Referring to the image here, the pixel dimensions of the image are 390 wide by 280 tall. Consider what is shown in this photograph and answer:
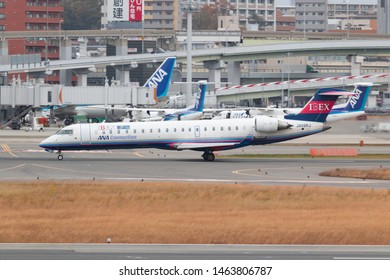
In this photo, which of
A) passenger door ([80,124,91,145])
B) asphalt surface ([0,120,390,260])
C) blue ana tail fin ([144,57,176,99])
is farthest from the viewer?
blue ana tail fin ([144,57,176,99])

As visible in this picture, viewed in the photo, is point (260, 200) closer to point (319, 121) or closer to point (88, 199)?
point (88, 199)

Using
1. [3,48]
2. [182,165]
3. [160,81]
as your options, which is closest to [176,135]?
[182,165]

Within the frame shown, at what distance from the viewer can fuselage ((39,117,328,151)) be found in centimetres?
8138

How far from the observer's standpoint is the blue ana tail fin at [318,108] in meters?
83.8

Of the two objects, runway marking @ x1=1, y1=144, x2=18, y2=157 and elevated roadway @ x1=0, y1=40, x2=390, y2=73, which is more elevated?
elevated roadway @ x1=0, y1=40, x2=390, y2=73

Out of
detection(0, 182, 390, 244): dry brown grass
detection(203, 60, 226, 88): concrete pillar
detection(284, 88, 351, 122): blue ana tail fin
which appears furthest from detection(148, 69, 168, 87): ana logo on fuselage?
detection(0, 182, 390, 244): dry brown grass

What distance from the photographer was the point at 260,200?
57.2 metres

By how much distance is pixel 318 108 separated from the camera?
84.4 m

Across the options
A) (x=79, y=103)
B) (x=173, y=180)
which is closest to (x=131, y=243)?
(x=173, y=180)

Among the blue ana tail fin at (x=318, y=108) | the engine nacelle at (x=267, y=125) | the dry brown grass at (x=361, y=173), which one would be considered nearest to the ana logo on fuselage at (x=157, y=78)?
the blue ana tail fin at (x=318, y=108)

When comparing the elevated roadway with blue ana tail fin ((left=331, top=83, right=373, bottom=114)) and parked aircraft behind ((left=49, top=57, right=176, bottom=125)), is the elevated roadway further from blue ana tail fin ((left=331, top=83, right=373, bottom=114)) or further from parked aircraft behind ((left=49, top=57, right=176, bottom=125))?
blue ana tail fin ((left=331, top=83, right=373, bottom=114))

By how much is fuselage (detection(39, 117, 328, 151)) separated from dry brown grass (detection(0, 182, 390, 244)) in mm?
17468

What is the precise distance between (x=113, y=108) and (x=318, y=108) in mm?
51435

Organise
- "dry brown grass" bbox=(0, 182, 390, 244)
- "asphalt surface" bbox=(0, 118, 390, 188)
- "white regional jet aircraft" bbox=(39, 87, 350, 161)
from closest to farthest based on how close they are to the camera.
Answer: "dry brown grass" bbox=(0, 182, 390, 244), "asphalt surface" bbox=(0, 118, 390, 188), "white regional jet aircraft" bbox=(39, 87, 350, 161)
